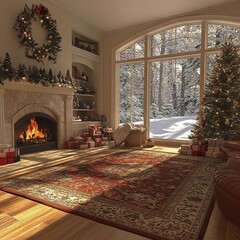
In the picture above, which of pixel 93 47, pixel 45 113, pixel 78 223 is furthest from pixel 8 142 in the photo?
pixel 93 47

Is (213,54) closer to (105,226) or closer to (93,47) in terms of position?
(93,47)

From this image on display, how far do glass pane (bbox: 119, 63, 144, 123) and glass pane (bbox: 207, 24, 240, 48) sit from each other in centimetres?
203

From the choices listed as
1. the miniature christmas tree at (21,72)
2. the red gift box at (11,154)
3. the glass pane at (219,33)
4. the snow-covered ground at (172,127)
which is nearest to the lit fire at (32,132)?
the red gift box at (11,154)

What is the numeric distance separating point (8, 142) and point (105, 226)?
327 cm

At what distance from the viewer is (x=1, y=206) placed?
2178 mm

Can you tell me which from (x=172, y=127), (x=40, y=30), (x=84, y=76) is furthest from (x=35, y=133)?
(x=172, y=127)

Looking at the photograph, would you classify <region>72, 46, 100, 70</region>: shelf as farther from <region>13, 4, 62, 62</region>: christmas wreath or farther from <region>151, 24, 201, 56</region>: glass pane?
<region>151, 24, 201, 56</region>: glass pane

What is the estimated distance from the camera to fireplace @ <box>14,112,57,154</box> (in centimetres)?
470

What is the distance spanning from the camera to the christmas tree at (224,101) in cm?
454

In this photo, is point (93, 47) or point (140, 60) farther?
point (93, 47)

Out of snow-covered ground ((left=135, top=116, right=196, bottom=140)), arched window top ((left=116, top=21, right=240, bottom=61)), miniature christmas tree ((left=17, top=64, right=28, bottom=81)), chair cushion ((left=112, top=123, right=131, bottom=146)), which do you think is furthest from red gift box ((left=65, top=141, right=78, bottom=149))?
arched window top ((left=116, top=21, right=240, bottom=61))

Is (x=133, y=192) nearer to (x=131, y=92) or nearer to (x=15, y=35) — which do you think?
(x=15, y=35)

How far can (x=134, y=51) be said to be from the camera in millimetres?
6727

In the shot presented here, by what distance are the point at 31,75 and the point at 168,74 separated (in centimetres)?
378
